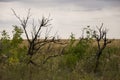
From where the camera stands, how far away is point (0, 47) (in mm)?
20500

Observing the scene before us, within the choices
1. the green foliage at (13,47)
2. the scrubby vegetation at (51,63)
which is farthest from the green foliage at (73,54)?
the green foliage at (13,47)

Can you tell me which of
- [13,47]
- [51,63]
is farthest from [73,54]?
[13,47]

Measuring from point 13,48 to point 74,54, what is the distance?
5.10 metres

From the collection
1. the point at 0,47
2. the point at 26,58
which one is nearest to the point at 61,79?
the point at 26,58

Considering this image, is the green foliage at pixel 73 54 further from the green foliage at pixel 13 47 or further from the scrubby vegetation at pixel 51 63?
the green foliage at pixel 13 47

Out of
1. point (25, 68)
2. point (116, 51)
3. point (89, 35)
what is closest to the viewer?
point (25, 68)

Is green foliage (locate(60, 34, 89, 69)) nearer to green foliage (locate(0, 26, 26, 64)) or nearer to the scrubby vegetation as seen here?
the scrubby vegetation

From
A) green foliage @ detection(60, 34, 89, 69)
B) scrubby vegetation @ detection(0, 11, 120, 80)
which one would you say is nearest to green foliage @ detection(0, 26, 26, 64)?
scrubby vegetation @ detection(0, 11, 120, 80)

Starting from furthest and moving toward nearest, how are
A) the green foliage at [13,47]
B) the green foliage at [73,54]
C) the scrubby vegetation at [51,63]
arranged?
the green foliage at [73,54]
the green foliage at [13,47]
the scrubby vegetation at [51,63]

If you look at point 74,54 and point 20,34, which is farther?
point 74,54

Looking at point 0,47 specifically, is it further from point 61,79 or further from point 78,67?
point 61,79

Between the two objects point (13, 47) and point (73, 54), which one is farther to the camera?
point (73, 54)

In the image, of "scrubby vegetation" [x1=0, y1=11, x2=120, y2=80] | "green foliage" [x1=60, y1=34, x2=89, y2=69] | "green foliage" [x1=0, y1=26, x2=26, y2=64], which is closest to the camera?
"scrubby vegetation" [x1=0, y1=11, x2=120, y2=80]

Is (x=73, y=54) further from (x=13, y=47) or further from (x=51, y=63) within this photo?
(x=13, y=47)
